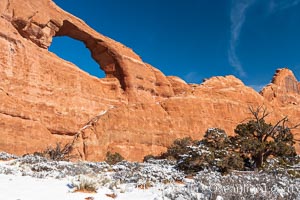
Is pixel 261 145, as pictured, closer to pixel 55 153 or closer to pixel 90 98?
pixel 55 153

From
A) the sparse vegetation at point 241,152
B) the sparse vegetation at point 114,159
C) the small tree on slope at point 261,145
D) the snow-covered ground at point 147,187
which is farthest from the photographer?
the sparse vegetation at point 114,159

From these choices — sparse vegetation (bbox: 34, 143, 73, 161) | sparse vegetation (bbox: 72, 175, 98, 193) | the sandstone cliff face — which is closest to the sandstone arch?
the sandstone cliff face

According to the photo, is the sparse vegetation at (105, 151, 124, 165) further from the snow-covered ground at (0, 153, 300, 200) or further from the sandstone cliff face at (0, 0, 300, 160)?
the snow-covered ground at (0, 153, 300, 200)

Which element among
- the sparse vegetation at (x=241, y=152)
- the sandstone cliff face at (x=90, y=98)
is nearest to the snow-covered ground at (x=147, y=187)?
the sparse vegetation at (x=241, y=152)

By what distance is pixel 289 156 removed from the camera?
61.3 feet

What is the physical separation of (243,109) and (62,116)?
35.5m

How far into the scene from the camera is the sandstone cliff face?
Answer: 39.2 metres

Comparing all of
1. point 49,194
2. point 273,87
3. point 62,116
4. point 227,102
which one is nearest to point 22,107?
point 62,116

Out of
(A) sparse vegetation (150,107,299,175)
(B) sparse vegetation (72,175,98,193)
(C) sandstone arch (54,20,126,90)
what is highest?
(C) sandstone arch (54,20,126,90)

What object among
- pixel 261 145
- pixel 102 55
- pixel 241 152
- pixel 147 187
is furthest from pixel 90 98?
pixel 147 187

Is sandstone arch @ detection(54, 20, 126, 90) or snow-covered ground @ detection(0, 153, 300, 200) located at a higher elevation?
sandstone arch @ detection(54, 20, 126, 90)

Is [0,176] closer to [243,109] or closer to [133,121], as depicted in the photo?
[133,121]

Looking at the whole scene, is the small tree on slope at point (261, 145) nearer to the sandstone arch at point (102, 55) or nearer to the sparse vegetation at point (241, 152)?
the sparse vegetation at point (241, 152)

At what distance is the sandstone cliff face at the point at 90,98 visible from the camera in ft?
128
